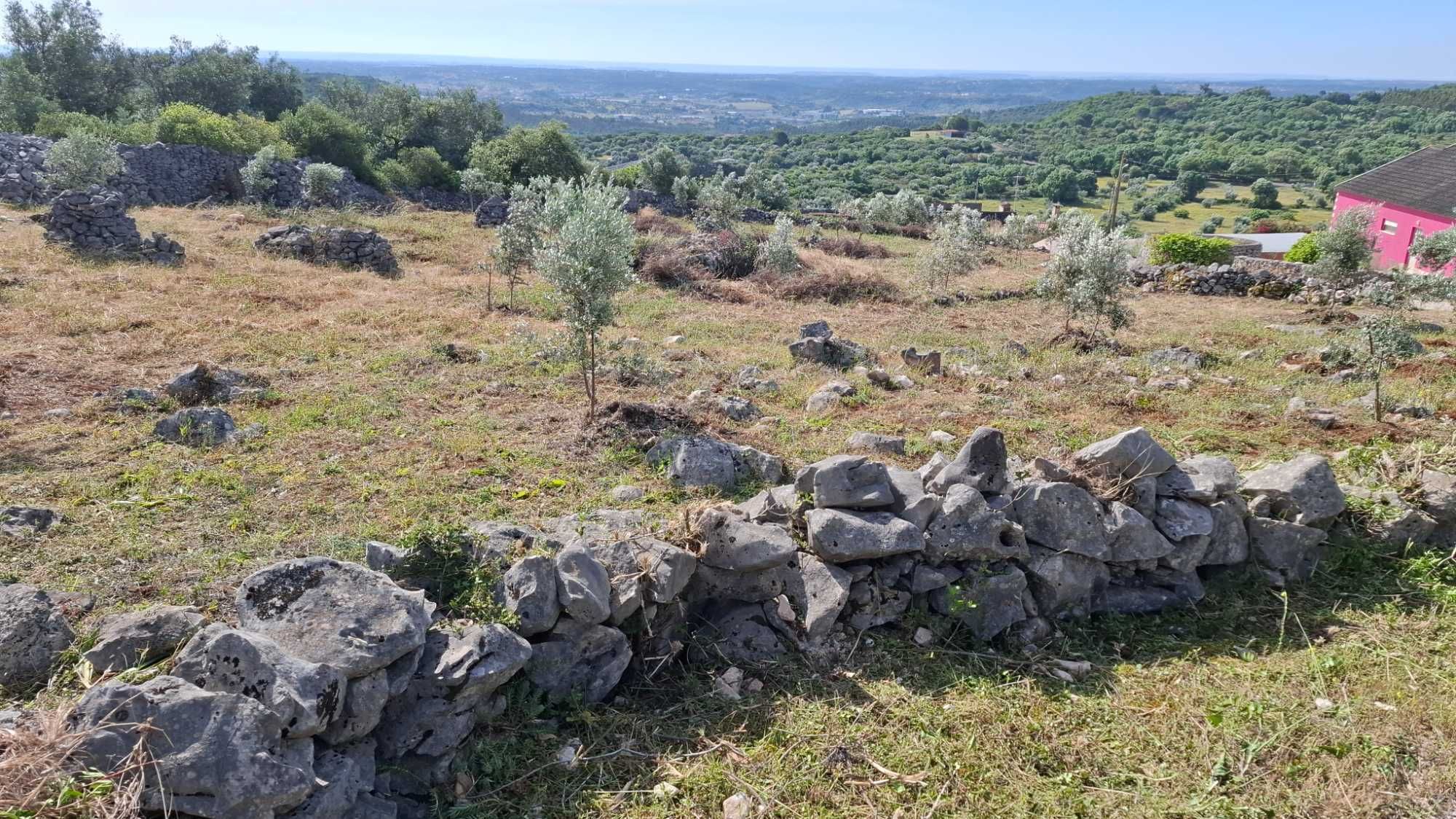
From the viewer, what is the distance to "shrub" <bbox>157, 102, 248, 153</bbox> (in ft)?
96.8

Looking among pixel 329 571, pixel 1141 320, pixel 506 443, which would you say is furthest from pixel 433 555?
pixel 1141 320

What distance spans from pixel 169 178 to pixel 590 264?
24.1 m

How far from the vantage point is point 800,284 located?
21375 mm

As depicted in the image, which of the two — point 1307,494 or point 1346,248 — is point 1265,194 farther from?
point 1307,494

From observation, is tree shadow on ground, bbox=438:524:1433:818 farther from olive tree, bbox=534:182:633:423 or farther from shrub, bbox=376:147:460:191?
shrub, bbox=376:147:460:191

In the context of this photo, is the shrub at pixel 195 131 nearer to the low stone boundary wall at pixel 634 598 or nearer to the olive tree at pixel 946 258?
the olive tree at pixel 946 258

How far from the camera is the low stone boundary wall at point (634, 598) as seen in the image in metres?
3.89

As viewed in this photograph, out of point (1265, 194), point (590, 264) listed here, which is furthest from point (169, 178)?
point (1265, 194)

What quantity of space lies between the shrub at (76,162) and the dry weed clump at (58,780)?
24189mm

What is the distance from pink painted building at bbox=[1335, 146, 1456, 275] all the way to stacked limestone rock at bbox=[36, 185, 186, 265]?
3500 centimetres

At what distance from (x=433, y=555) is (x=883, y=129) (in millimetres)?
140947

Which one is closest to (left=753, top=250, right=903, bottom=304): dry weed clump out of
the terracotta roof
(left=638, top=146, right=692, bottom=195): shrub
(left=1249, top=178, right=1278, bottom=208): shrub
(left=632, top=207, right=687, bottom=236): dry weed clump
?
(left=632, top=207, right=687, bottom=236): dry weed clump

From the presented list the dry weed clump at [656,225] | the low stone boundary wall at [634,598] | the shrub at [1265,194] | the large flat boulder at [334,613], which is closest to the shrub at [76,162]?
the dry weed clump at [656,225]

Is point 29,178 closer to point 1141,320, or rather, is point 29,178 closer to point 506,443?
point 506,443
